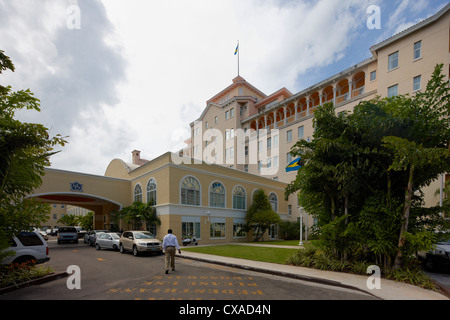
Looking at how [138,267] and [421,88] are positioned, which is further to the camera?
[421,88]

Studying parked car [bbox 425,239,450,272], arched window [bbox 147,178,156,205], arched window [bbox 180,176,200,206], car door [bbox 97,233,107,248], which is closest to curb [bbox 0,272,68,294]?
car door [bbox 97,233,107,248]

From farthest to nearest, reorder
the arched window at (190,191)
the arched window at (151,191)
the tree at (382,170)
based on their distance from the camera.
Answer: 1. the arched window at (151,191)
2. the arched window at (190,191)
3. the tree at (382,170)

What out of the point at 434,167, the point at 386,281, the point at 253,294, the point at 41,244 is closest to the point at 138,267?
the point at 41,244

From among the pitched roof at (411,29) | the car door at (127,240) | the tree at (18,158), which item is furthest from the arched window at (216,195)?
the pitched roof at (411,29)

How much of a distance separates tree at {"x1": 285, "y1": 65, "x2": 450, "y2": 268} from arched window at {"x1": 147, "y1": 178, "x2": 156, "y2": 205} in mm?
17390

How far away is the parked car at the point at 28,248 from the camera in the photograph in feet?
30.1

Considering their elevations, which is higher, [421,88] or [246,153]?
[421,88]

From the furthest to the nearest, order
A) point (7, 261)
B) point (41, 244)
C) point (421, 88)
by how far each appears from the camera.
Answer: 1. point (421, 88)
2. point (41, 244)
3. point (7, 261)

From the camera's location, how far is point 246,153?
140 feet

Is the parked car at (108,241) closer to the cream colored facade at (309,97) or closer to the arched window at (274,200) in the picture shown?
the cream colored facade at (309,97)

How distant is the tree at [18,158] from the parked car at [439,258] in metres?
14.9

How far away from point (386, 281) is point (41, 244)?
507 inches

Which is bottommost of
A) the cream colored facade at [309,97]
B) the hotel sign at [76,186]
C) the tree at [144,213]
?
the tree at [144,213]
